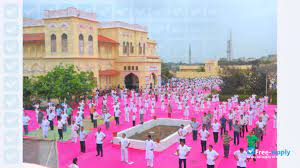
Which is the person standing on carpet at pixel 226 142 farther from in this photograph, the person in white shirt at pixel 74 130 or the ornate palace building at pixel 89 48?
the ornate palace building at pixel 89 48

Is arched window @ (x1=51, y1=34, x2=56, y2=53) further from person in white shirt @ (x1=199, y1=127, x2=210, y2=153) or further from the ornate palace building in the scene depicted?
person in white shirt @ (x1=199, y1=127, x2=210, y2=153)

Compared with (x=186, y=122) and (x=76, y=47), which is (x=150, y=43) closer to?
(x=76, y=47)

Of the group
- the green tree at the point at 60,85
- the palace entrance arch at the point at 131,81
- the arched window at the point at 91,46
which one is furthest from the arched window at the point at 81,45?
the palace entrance arch at the point at 131,81

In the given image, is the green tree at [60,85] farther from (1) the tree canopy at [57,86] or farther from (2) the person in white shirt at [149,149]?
(2) the person in white shirt at [149,149]

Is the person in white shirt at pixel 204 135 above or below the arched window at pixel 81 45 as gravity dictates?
below

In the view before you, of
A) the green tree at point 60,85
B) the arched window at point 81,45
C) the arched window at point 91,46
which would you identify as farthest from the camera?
the arched window at point 91,46

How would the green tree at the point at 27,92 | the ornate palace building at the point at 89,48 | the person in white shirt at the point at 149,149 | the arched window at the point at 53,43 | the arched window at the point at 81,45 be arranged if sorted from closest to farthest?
the person in white shirt at the point at 149,149
the green tree at the point at 27,92
the ornate palace building at the point at 89,48
the arched window at the point at 53,43
the arched window at the point at 81,45

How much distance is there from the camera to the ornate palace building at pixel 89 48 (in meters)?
24.5

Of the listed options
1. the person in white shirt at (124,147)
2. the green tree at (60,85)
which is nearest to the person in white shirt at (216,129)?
the person in white shirt at (124,147)

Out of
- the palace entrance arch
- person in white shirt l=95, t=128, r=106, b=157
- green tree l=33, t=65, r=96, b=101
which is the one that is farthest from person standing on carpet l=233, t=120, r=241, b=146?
the palace entrance arch

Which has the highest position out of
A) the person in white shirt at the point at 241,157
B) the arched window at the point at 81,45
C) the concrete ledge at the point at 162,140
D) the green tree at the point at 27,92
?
the arched window at the point at 81,45

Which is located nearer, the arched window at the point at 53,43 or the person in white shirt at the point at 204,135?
the person in white shirt at the point at 204,135

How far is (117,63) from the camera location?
3197 cm
